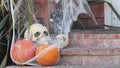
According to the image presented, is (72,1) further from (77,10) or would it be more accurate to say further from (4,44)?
(4,44)

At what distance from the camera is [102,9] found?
474 cm

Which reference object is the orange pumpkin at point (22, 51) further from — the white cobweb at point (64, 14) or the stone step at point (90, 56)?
the white cobweb at point (64, 14)

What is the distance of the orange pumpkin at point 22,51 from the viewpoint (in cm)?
353

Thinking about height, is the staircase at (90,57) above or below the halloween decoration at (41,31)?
below

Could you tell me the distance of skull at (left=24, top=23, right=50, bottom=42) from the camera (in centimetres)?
370

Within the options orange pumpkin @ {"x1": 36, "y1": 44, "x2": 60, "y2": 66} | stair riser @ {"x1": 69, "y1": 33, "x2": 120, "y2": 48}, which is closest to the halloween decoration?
orange pumpkin @ {"x1": 36, "y1": 44, "x2": 60, "y2": 66}

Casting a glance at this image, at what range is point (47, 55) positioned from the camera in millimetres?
3482

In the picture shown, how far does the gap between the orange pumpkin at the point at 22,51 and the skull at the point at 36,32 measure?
0.14 m

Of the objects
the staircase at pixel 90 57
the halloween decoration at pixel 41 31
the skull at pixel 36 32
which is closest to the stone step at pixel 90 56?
the staircase at pixel 90 57

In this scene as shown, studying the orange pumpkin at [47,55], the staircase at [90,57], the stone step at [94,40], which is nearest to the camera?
the orange pumpkin at [47,55]

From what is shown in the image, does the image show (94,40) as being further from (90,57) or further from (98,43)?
(90,57)

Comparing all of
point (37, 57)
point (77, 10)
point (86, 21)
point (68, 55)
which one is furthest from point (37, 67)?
point (86, 21)

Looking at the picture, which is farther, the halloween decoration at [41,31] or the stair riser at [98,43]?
the stair riser at [98,43]

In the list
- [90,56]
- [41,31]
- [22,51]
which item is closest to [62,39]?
[41,31]
